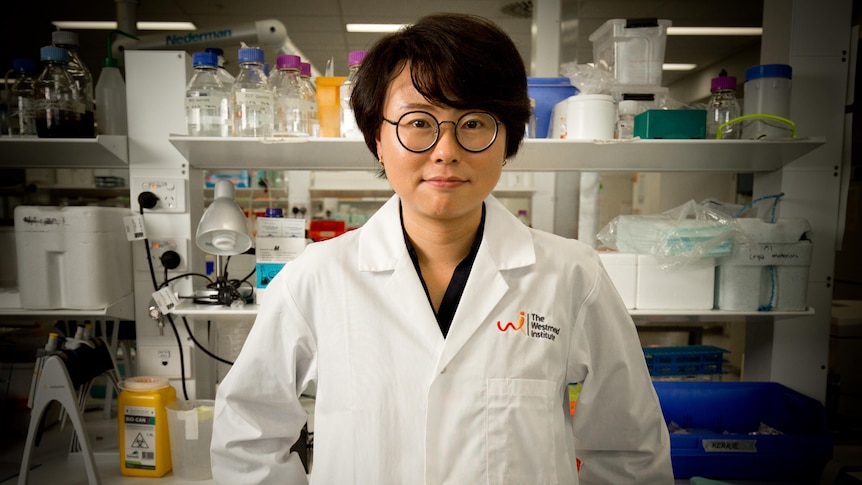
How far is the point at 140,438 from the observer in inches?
61.4

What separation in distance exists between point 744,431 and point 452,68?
176 cm

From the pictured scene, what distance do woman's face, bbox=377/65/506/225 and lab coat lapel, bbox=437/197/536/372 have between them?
14 centimetres

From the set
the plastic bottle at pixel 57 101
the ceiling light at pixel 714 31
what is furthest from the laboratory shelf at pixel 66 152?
the ceiling light at pixel 714 31

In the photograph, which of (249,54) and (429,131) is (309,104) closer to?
(249,54)

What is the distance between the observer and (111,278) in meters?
1.60

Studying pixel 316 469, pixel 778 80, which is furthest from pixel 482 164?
pixel 778 80

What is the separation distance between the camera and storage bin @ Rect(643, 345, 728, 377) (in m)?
1.83

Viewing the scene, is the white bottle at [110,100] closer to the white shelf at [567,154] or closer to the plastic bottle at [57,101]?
the plastic bottle at [57,101]

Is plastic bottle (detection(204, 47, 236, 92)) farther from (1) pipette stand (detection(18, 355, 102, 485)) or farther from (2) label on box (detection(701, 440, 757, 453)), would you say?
(2) label on box (detection(701, 440, 757, 453))

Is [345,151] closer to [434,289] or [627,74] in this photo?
[434,289]

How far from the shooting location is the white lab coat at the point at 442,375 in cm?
92

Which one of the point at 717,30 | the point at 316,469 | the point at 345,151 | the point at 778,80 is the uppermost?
the point at 717,30

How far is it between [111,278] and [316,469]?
1.13m

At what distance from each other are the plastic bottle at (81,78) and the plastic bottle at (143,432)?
3.02 ft
